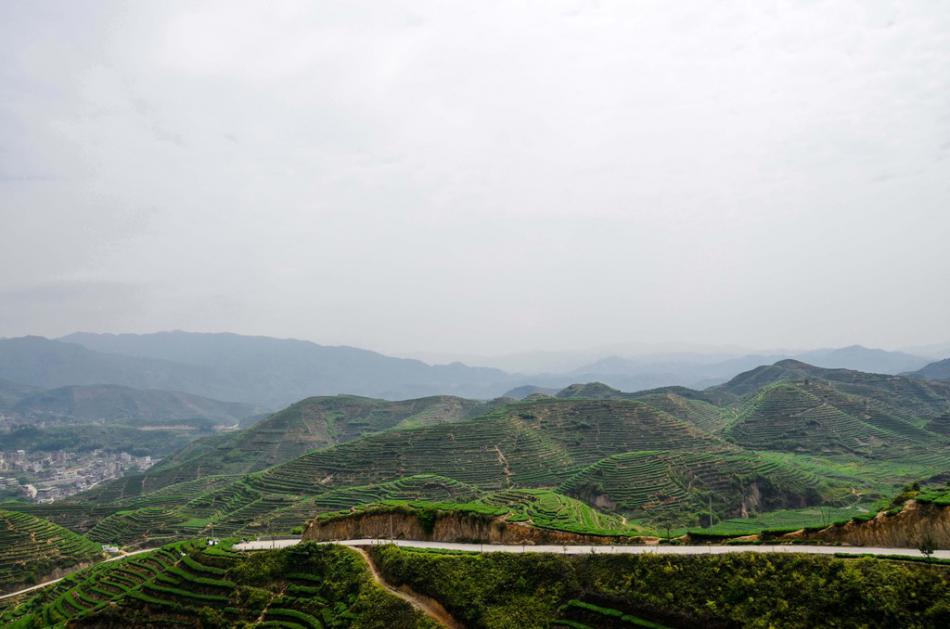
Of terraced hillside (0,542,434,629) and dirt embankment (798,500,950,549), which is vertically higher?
dirt embankment (798,500,950,549)

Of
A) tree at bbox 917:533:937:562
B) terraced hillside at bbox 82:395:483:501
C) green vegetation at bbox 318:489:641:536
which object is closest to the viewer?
tree at bbox 917:533:937:562

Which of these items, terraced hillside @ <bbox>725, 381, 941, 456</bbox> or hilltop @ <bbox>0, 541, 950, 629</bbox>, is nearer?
hilltop @ <bbox>0, 541, 950, 629</bbox>

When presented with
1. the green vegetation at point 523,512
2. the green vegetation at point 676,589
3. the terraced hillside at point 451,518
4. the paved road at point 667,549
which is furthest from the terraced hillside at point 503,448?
the green vegetation at point 676,589

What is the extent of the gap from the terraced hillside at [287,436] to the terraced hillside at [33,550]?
70.6 meters

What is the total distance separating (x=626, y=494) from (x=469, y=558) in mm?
46865

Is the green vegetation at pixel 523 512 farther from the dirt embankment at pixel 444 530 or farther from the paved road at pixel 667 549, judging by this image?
the paved road at pixel 667 549

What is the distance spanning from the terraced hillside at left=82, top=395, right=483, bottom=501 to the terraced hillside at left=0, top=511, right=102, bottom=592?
70633 mm

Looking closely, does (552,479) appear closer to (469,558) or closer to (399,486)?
(399,486)

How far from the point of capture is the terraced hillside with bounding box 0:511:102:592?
57.8m

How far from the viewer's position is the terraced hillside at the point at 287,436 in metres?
141

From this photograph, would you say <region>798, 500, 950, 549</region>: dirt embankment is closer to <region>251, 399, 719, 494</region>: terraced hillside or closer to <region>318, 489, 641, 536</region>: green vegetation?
<region>318, 489, 641, 536</region>: green vegetation

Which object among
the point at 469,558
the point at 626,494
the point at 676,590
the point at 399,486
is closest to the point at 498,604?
the point at 469,558

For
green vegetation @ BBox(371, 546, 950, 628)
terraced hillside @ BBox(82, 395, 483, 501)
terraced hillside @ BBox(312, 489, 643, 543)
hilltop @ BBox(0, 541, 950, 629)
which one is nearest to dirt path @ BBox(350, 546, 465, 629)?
hilltop @ BBox(0, 541, 950, 629)

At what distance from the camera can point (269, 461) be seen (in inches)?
5733
